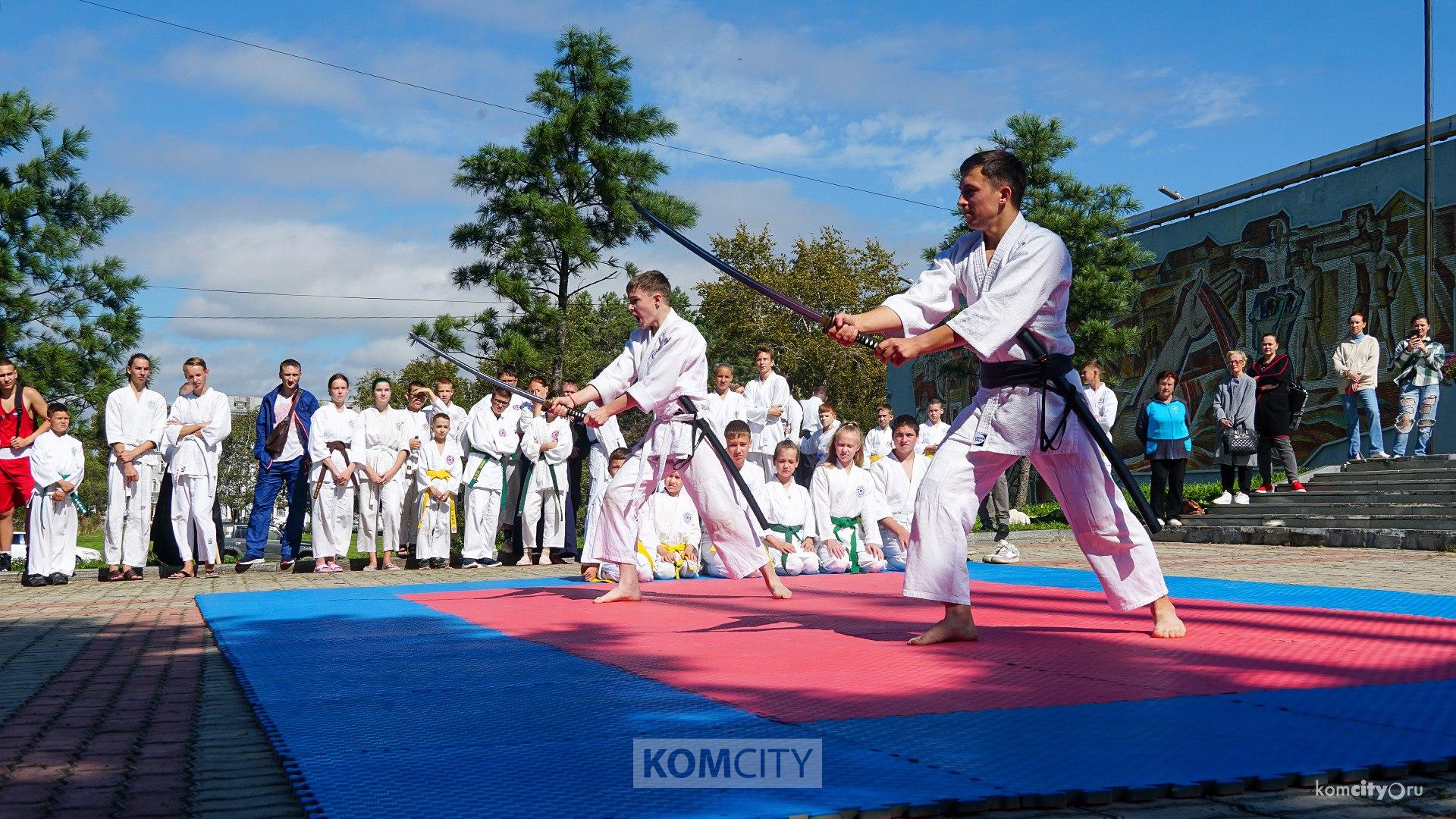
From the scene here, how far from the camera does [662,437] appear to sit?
6270mm

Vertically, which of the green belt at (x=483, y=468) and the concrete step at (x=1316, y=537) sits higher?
the green belt at (x=483, y=468)

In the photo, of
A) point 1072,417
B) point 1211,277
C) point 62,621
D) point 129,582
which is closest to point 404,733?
point 1072,417

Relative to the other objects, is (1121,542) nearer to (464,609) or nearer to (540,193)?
(464,609)

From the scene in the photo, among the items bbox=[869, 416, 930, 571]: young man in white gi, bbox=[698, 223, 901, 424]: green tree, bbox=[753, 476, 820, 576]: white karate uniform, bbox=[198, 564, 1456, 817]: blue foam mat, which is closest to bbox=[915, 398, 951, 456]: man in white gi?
bbox=[869, 416, 930, 571]: young man in white gi

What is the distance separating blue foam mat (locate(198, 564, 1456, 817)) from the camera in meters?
2.36

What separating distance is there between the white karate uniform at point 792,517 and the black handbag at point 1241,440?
5.84 metres

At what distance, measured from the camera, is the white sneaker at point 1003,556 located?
976 centimetres

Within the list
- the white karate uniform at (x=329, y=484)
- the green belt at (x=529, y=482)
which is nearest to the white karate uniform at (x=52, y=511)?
the white karate uniform at (x=329, y=484)

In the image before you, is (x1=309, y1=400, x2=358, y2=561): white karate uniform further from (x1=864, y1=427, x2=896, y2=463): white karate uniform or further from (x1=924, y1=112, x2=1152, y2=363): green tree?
(x1=924, y1=112, x2=1152, y2=363): green tree

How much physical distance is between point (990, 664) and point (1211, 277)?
64.9 ft

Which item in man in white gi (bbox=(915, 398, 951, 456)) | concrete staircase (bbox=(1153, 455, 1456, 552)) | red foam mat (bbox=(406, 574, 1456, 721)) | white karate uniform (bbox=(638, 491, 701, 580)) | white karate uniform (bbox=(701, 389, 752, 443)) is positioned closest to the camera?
red foam mat (bbox=(406, 574, 1456, 721))

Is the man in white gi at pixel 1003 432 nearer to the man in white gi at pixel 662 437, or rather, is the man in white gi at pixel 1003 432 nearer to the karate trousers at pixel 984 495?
the karate trousers at pixel 984 495

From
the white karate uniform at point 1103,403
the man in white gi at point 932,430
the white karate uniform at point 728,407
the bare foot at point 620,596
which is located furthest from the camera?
the man in white gi at point 932,430

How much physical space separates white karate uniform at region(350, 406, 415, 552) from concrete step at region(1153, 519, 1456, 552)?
273 inches
